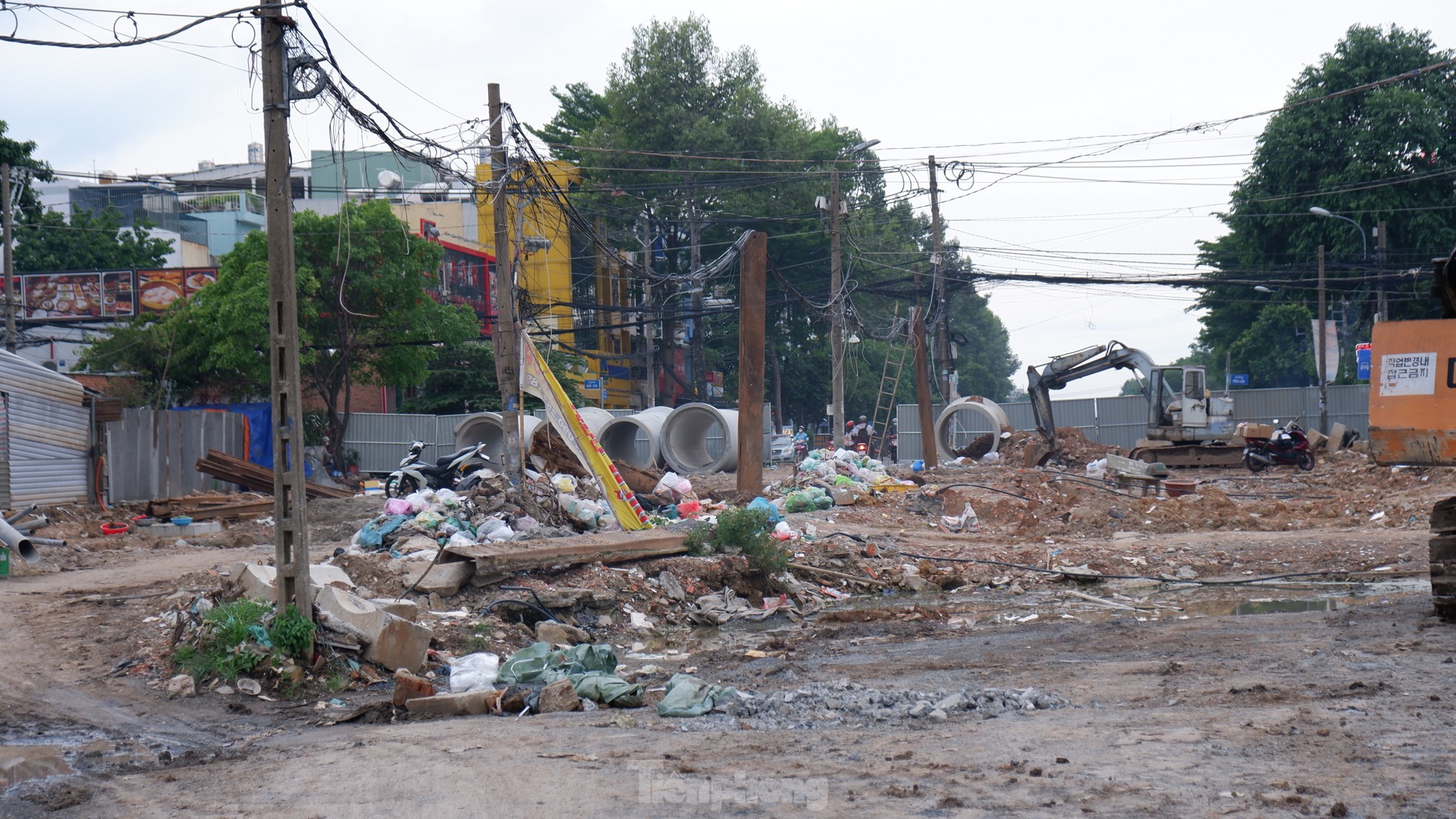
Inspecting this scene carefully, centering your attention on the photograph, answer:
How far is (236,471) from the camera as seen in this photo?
2222 centimetres

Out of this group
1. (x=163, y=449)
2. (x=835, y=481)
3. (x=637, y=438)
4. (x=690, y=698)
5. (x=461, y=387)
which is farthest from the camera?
(x=461, y=387)

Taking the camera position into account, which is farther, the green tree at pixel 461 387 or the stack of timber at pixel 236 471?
the green tree at pixel 461 387

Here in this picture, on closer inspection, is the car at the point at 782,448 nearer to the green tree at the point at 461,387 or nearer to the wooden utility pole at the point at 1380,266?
the green tree at the point at 461,387

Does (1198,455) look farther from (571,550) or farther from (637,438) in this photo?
(571,550)

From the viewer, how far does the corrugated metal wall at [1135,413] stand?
36438 millimetres

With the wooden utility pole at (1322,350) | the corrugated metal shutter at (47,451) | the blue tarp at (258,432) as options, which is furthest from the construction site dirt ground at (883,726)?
the wooden utility pole at (1322,350)

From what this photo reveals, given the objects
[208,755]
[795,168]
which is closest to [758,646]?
[208,755]

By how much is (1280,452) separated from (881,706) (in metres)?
24.5

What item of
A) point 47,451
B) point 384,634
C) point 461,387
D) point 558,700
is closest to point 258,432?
point 47,451

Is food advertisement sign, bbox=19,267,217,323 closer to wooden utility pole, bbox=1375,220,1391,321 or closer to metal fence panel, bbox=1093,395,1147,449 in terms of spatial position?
metal fence panel, bbox=1093,395,1147,449

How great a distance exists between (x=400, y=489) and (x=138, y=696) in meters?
10.1

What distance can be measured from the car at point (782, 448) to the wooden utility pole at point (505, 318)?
2310 centimetres

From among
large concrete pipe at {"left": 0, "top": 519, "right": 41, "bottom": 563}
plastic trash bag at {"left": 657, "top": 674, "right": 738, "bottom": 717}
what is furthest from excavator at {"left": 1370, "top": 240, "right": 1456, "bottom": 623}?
large concrete pipe at {"left": 0, "top": 519, "right": 41, "bottom": 563}

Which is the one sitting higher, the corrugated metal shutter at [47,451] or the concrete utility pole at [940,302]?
the concrete utility pole at [940,302]
